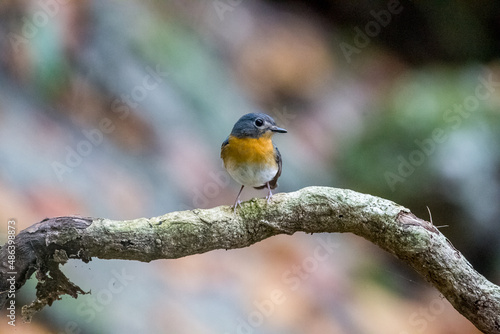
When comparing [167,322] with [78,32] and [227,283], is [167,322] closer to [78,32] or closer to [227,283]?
[227,283]

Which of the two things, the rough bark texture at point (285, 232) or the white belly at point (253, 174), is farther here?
the white belly at point (253, 174)

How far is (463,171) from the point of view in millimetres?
4805

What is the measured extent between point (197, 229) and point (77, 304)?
193 centimetres

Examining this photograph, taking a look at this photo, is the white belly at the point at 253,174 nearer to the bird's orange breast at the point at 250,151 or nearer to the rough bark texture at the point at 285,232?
the bird's orange breast at the point at 250,151

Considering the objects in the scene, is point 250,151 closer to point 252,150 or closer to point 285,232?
point 252,150

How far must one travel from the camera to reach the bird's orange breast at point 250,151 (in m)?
2.35

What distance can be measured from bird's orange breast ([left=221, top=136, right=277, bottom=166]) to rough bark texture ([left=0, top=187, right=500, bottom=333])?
14.9 inches

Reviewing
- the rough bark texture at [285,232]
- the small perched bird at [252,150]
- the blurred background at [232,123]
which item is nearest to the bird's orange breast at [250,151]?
the small perched bird at [252,150]

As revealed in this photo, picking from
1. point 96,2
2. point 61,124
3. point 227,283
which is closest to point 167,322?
point 227,283

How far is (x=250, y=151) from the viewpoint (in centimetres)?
235

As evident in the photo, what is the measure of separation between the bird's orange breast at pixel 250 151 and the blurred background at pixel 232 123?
1603mm

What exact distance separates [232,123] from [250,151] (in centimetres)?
269

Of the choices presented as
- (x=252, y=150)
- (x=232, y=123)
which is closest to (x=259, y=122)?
(x=252, y=150)

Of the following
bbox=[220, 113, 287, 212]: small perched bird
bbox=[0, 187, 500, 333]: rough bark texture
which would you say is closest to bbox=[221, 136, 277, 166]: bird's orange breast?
bbox=[220, 113, 287, 212]: small perched bird
